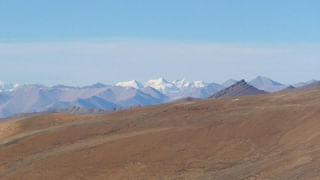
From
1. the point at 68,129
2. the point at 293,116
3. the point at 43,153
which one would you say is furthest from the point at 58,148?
the point at 293,116

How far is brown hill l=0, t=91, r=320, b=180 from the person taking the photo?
4825 cm

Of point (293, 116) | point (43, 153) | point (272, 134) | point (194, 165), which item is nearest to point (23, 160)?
point (43, 153)

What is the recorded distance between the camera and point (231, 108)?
73.9 metres

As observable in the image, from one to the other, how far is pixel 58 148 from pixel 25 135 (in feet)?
28.7

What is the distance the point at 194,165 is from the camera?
50.5 m

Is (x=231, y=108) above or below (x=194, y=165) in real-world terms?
above

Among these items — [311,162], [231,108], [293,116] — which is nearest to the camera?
[311,162]

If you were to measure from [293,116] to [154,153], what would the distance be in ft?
61.0

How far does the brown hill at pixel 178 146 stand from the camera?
4825cm

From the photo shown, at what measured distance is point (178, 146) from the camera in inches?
2227

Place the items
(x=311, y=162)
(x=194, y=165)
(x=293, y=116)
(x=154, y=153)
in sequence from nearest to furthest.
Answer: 1. (x=311, y=162)
2. (x=194, y=165)
3. (x=154, y=153)
4. (x=293, y=116)

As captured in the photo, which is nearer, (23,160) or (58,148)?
(23,160)

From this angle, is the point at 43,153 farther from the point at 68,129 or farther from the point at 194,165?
→ the point at 194,165

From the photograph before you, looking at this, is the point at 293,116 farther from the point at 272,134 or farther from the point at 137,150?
the point at 137,150
